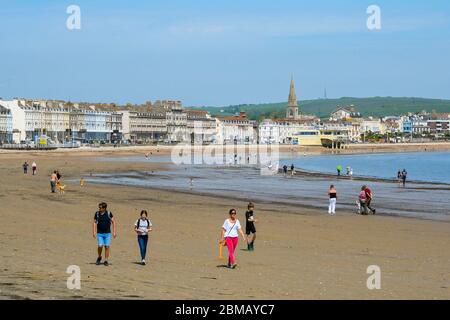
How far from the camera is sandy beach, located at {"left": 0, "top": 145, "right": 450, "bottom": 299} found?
39.1 ft

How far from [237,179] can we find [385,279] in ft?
129

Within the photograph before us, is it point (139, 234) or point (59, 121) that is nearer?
point (139, 234)

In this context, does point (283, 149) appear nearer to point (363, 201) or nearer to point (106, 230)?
point (363, 201)

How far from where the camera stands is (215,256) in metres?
16.3

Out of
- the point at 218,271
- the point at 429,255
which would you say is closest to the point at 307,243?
the point at 429,255

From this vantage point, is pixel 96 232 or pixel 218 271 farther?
pixel 96 232

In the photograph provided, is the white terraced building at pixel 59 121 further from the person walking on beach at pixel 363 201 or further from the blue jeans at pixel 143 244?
the blue jeans at pixel 143 244

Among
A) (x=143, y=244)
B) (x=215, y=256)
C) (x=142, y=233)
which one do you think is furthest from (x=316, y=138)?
(x=143, y=244)

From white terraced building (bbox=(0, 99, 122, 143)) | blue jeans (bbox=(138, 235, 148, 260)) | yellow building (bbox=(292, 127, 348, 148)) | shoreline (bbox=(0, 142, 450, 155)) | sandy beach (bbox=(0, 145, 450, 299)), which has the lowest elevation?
sandy beach (bbox=(0, 145, 450, 299))

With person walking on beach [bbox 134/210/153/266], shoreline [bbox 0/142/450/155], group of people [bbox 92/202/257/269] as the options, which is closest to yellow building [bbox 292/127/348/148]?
shoreline [bbox 0/142/450/155]

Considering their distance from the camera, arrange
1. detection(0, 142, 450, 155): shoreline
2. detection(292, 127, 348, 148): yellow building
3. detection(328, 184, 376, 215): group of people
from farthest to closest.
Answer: detection(292, 127, 348, 148): yellow building, detection(0, 142, 450, 155): shoreline, detection(328, 184, 376, 215): group of people

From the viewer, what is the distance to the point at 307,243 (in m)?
19.1

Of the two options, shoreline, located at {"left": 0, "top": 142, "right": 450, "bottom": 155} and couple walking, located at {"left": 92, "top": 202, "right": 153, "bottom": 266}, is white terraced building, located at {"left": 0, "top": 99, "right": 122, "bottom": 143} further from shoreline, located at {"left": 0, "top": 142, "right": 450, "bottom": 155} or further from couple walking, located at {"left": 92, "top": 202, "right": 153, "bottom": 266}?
couple walking, located at {"left": 92, "top": 202, "right": 153, "bottom": 266}
